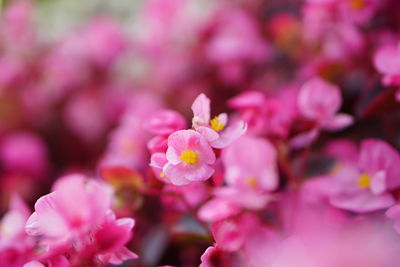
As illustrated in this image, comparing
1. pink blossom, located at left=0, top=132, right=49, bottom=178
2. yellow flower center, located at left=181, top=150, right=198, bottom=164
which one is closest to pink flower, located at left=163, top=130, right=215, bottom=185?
yellow flower center, located at left=181, top=150, right=198, bottom=164

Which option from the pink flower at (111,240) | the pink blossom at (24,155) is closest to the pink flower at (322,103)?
the pink flower at (111,240)

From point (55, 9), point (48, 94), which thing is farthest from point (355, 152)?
point (55, 9)

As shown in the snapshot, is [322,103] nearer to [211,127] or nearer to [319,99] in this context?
[319,99]

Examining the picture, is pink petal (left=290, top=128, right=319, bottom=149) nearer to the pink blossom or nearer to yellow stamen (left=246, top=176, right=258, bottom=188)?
yellow stamen (left=246, top=176, right=258, bottom=188)

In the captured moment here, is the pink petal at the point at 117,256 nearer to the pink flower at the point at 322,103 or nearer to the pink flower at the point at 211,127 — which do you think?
the pink flower at the point at 211,127

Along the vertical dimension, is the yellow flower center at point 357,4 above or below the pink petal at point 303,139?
above

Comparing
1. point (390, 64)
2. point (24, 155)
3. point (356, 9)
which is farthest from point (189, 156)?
point (24, 155)

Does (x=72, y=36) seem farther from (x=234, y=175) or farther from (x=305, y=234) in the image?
(x=305, y=234)

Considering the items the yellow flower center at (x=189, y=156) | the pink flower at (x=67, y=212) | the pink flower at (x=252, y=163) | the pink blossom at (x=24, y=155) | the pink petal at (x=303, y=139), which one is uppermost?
the pink blossom at (x=24, y=155)
